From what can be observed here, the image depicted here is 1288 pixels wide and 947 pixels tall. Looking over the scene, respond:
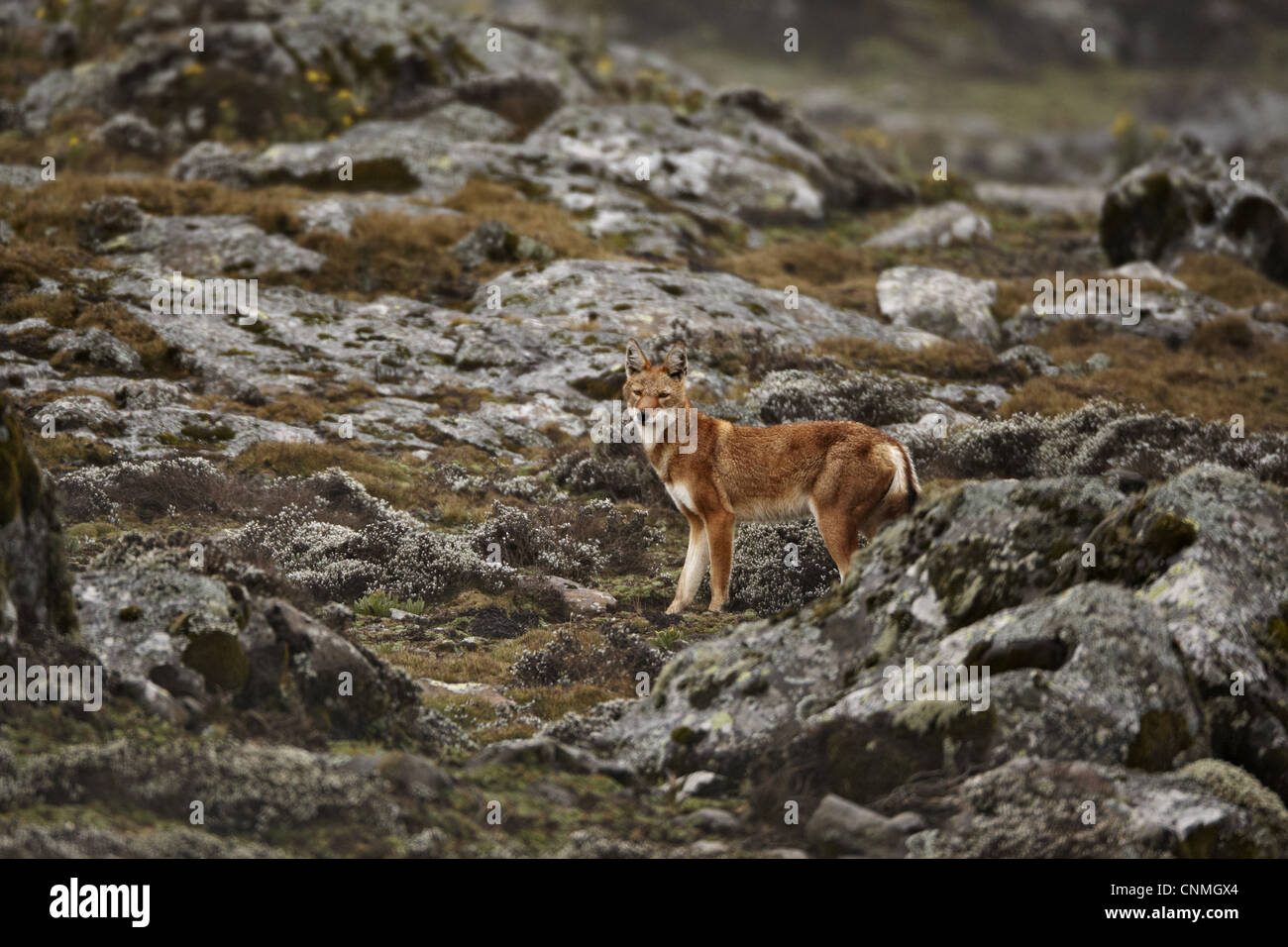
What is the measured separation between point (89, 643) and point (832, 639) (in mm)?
5226

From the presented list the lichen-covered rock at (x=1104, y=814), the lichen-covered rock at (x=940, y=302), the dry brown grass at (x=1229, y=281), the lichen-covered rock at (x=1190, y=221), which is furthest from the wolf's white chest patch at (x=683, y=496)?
the lichen-covered rock at (x=1190, y=221)

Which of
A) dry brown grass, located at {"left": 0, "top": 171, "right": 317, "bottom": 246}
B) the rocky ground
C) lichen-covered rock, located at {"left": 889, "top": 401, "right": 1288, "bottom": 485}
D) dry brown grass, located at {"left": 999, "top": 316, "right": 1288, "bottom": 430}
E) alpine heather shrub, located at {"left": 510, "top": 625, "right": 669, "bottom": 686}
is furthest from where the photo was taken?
dry brown grass, located at {"left": 0, "top": 171, "right": 317, "bottom": 246}

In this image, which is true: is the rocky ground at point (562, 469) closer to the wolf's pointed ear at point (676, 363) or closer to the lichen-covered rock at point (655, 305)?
the lichen-covered rock at point (655, 305)

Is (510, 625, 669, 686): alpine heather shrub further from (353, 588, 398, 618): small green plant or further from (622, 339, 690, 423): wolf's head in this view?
(622, 339, 690, 423): wolf's head

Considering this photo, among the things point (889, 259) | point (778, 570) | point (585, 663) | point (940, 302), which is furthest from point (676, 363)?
point (889, 259)

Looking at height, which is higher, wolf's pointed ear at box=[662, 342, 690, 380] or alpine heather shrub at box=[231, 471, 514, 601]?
wolf's pointed ear at box=[662, 342, 690, 380]

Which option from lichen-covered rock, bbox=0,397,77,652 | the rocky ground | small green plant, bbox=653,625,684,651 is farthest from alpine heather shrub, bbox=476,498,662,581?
lichen-covered rock, bbox=0,397,77,652

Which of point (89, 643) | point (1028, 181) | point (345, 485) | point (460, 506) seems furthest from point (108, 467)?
point (1028, 181)

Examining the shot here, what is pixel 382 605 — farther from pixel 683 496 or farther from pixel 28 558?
pixel 28 558

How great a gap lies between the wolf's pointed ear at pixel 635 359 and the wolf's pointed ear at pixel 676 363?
24cm

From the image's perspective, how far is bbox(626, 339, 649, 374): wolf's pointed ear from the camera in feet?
38.6

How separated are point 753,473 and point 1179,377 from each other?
14236 mm

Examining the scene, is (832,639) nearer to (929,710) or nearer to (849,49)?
(929,710)

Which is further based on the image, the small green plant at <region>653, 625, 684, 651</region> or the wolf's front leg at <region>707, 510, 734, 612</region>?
the wolf's front leg at <region>707, 510, 734, 612</region>
